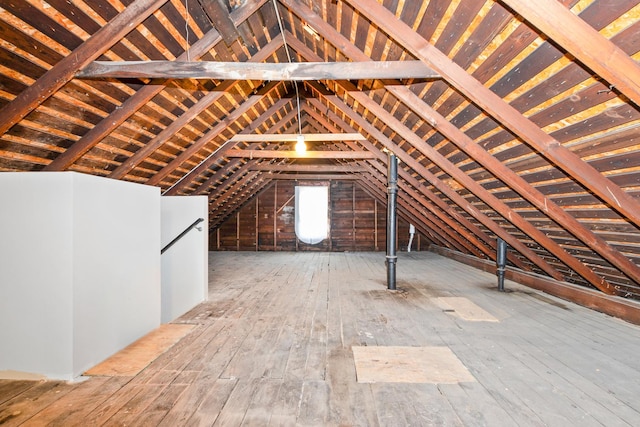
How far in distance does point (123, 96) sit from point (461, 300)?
5163 mm

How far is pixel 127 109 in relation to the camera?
3.40 metres

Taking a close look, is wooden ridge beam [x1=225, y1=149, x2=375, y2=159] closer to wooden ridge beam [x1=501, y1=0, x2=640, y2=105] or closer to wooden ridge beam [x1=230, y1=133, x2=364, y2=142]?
wooden ridge beam [x1=230, y1=133, x2=364, y2=142]

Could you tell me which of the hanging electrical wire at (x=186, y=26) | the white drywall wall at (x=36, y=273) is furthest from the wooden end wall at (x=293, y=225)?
the white drywall wall at (x=36, y=273)

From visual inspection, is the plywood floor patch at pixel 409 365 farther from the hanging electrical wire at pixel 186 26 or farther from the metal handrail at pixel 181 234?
the hanging electrical wire at pixel 186 26

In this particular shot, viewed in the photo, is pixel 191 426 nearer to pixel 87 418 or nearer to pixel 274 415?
pixel 274 415

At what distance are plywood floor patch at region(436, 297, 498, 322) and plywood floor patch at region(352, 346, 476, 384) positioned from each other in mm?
1176

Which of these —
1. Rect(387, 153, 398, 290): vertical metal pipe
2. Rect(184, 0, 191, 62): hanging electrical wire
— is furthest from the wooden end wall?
Rect(184, 0, 191, 62): hanging electrical wire

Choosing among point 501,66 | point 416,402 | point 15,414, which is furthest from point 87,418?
point 501,66

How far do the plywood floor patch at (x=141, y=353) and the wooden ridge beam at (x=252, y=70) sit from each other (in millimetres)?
2500

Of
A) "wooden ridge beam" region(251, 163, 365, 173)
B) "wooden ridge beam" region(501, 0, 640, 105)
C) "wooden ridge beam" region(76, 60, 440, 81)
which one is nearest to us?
"wooden ridge beam" region(501, 0, 640, 105)

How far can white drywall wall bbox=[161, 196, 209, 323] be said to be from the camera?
3963 millimetres

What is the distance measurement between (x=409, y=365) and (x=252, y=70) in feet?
9.96

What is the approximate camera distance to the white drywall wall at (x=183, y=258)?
396cm

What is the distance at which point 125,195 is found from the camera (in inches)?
114
